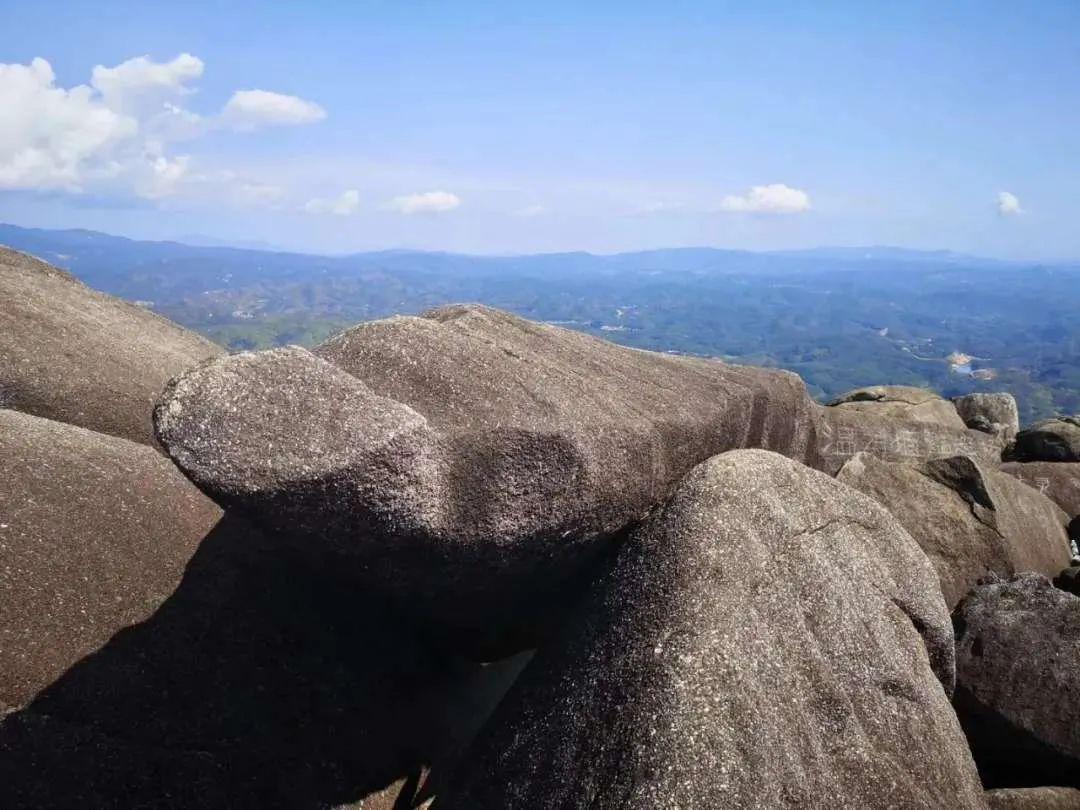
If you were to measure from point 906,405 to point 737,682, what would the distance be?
87.8 ft

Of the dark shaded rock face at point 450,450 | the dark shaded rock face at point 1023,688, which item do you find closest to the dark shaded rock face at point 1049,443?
the dark shaded rock face at point 1023,688

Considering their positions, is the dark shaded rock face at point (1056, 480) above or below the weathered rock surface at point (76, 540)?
below

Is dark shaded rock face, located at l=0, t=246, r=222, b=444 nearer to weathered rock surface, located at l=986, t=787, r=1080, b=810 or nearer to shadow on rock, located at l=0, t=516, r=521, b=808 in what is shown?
shadow on rock, located at l=0, t=516, r=521, b=808

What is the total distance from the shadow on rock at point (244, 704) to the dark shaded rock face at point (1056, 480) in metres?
20.4

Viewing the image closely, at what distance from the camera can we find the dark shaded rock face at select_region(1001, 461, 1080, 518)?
77.9 feet

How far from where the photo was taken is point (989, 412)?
36312mm

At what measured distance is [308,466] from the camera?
8.65 m

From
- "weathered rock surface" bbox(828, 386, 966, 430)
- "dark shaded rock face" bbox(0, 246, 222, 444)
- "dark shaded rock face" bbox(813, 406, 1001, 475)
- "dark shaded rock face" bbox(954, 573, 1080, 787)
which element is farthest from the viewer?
"weathered rock surface" bbox(828, 386, 966, 430)

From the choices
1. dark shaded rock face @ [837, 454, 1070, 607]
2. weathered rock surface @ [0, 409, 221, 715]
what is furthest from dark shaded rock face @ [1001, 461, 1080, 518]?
weathered rock surface @ [0, 409, 221, 715]

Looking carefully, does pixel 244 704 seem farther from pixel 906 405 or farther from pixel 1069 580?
pixel 906 405

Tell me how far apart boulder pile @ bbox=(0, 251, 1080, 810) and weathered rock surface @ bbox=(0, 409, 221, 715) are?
0.16ft

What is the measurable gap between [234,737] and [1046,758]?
46.3ft

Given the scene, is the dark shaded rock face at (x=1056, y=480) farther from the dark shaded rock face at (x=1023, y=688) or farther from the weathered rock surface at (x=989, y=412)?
the dark shaded rock face at (x=1023, y=688)

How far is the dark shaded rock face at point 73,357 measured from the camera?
1578 centimetres
